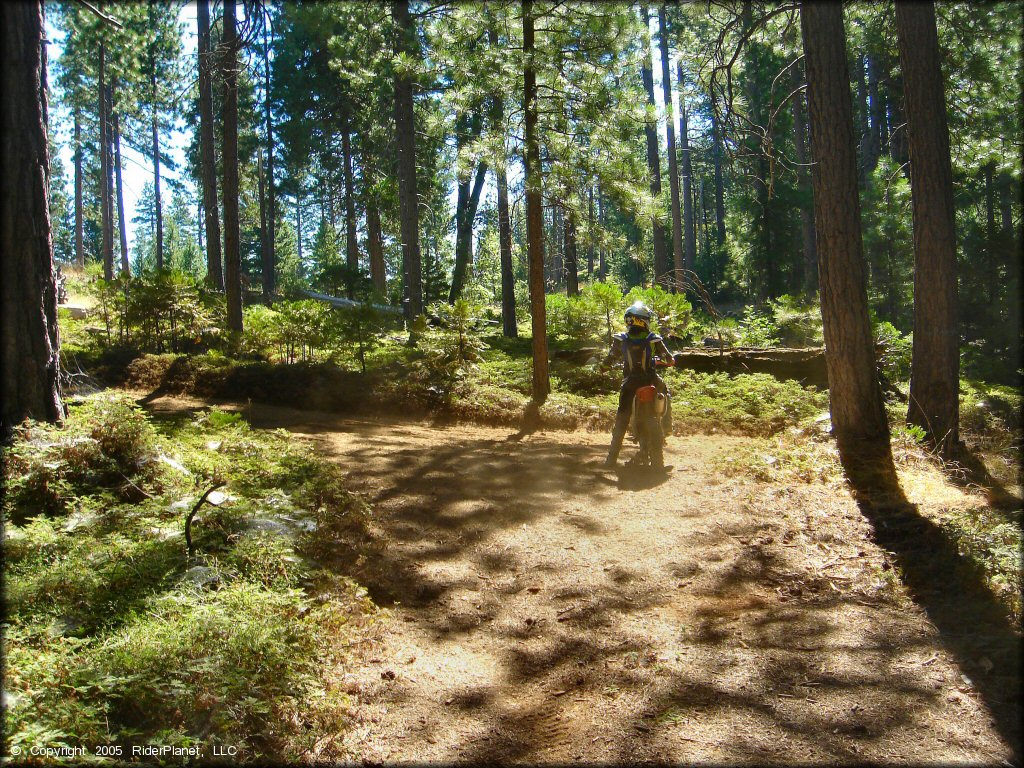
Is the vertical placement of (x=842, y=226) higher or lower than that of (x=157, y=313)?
lower

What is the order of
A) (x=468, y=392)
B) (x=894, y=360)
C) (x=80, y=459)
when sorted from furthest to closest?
(x=894, y=360) → (x=468, y=392) → (x=80, y=459)

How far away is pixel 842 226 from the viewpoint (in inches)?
325

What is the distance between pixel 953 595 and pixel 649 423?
4.12 m

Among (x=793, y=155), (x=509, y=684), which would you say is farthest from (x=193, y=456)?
(x=793, y=155)

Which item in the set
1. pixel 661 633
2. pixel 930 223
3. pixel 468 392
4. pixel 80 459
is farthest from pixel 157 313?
pixel 930 223

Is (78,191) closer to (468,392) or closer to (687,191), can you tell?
(687,191)

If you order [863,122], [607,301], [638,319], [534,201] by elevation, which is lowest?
[638,319]

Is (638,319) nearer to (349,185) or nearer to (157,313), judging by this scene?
(157,313)

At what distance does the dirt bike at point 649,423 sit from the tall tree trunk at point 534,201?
435 cm

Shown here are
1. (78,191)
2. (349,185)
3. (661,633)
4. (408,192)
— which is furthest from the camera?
(78,191)

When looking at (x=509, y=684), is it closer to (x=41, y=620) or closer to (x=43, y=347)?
(x=41, y=620)

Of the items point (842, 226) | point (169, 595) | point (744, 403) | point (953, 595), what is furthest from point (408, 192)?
point (953, 595)

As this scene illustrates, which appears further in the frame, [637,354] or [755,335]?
[755,335]

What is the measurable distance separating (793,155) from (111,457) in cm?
3093
